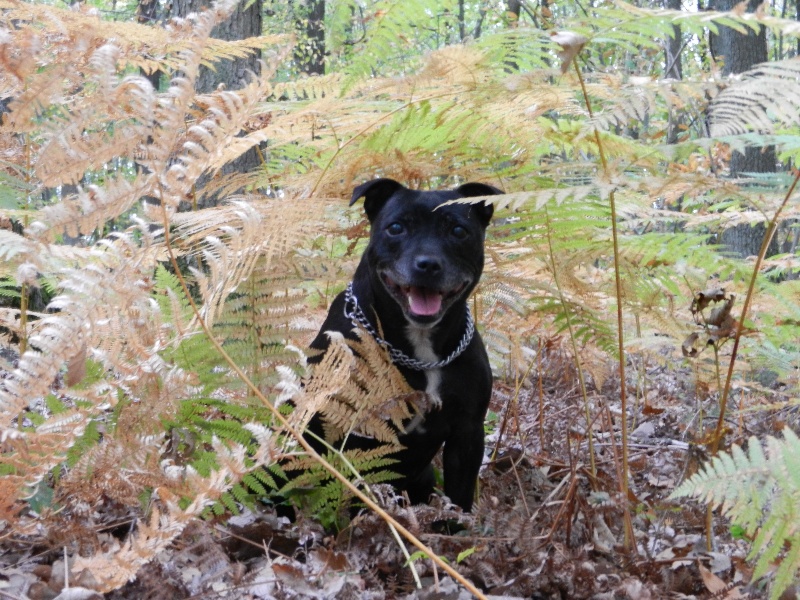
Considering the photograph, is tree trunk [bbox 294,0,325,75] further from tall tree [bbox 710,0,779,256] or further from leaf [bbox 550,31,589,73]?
leaf [bbox 550,31,589,73]

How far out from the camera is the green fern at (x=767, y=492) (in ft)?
5.82

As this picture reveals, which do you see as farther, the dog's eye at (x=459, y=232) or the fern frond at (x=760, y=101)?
the dog's eye at (x=459, y=232)

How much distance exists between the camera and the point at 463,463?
3902 millimetres

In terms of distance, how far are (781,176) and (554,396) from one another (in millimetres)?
4254

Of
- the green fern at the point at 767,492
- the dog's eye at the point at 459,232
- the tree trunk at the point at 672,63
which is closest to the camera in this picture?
the green fern at the point at 767,492

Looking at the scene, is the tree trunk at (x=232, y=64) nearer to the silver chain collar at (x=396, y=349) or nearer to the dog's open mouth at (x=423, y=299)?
the silver chain collar at (x=396, y=349)

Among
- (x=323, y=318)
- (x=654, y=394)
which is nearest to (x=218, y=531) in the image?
(x=323, y=318)

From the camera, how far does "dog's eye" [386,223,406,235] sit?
4.06 metres

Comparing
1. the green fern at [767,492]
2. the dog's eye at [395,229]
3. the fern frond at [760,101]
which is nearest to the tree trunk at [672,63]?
the dog's eye at [395,229]

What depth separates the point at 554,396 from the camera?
675 centimetres

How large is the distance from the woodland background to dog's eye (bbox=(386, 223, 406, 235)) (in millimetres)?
296

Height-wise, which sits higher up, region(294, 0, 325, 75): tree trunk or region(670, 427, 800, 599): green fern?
region(294, 0, 325, 75): tree trunk

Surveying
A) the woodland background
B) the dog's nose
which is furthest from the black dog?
the woodland background

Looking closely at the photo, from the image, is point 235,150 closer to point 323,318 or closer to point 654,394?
point 323,318
